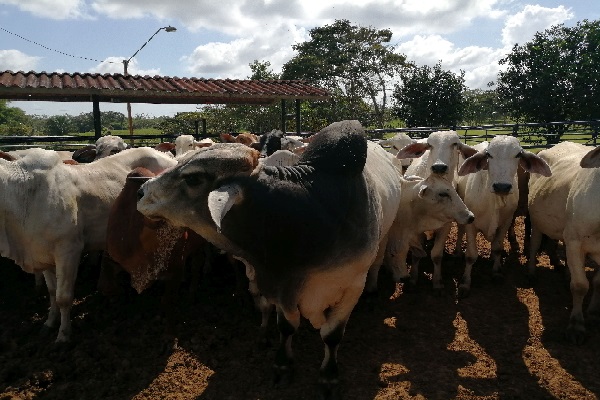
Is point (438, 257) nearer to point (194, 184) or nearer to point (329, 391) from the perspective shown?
point (329, 391)

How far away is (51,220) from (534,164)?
4.69m

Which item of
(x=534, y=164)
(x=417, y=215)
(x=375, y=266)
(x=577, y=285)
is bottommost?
(x=375, y=266)

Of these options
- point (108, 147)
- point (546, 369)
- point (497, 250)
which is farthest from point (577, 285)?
point (108, 147)

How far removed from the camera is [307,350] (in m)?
4.02

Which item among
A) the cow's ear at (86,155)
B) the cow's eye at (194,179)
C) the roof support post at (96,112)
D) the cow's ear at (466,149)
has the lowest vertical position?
the cow's ear at (86,155)

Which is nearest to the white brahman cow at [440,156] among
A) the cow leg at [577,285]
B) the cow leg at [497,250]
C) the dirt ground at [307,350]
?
the dirt ground at [307,350]

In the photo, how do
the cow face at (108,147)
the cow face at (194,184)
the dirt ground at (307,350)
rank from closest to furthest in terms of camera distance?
the cow face at (194,184), the dirt ground at (307,350), the cow face at (108,147)

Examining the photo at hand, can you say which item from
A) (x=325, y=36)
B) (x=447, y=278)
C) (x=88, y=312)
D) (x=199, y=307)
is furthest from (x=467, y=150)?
(x=325, y=36)

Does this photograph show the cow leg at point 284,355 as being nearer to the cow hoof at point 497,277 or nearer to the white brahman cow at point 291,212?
the white brahman cow at point 291,212

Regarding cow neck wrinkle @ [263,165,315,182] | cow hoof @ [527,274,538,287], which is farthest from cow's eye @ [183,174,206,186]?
cow hoof @ [527,274,538,287]

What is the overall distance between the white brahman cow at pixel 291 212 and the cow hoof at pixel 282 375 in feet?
1.87

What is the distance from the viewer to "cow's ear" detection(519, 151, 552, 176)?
4.75 m

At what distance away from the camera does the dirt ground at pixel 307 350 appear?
11.4 ft

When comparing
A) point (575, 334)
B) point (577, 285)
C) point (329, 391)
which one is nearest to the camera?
point (329, 391)
